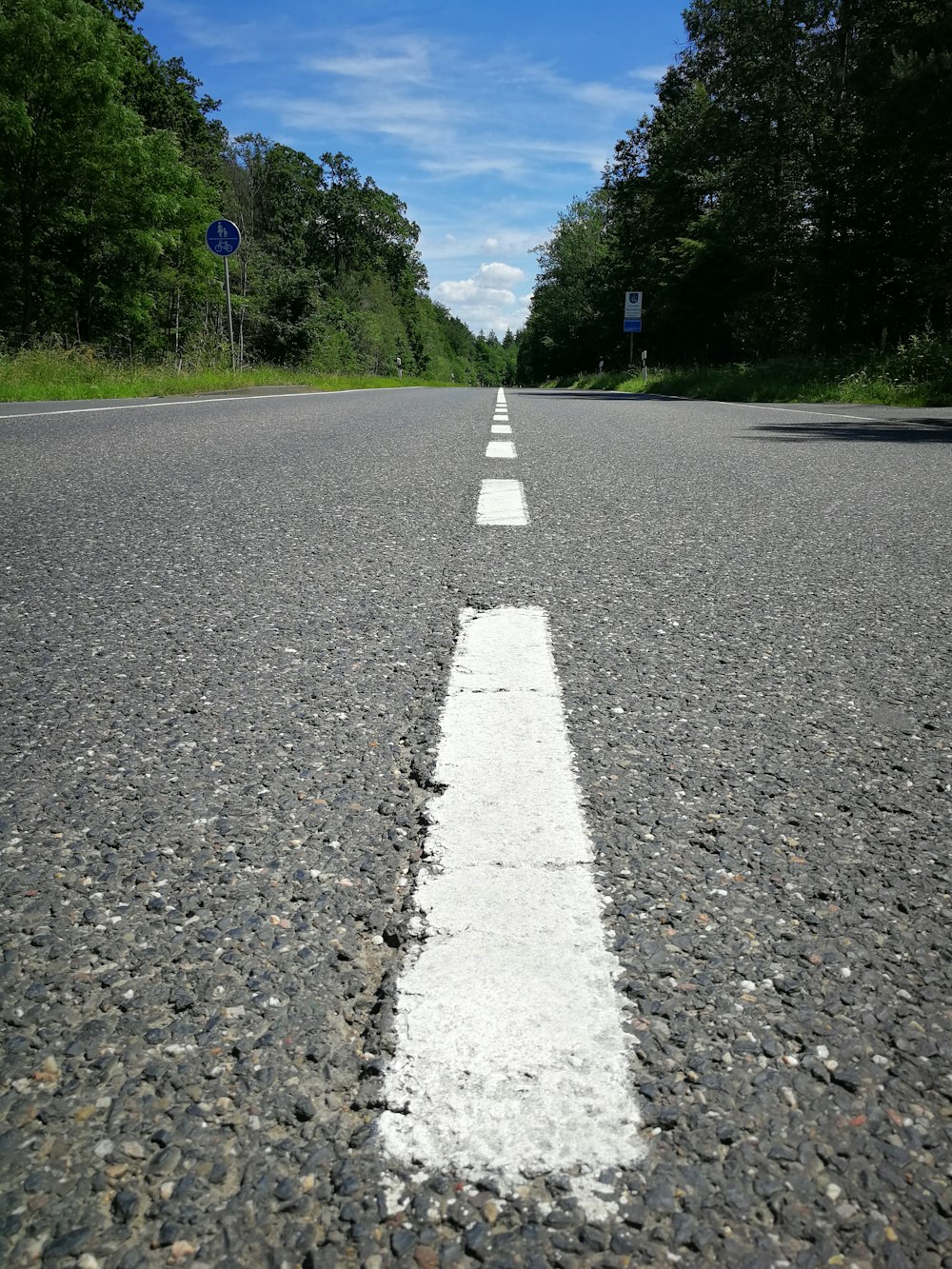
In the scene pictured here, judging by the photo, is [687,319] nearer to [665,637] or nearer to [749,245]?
[749,245]

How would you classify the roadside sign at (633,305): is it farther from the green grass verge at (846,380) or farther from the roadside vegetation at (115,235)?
the roadside vegetation at (115,235)


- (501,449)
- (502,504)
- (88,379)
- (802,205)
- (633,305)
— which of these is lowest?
(502,504)

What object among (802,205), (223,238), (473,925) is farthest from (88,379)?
(802,205)

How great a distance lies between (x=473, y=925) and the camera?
3.53ft

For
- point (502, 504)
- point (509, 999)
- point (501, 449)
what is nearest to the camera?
point (509, 999)

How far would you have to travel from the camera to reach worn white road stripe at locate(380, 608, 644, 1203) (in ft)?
2.62

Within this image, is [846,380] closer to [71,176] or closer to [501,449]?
[501,449]

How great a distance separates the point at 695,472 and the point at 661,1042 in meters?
4.91

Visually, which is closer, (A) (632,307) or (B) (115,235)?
(B) (115,235)

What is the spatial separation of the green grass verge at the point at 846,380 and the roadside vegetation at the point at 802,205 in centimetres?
5

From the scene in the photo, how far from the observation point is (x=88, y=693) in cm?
183

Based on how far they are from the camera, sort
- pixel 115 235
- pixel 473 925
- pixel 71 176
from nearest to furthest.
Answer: pixel 473 925 < pixel 71 176 < pixel 115 235

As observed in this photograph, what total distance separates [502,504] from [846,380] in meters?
15.9

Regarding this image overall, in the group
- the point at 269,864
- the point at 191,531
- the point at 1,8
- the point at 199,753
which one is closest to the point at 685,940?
the point at 269,864
